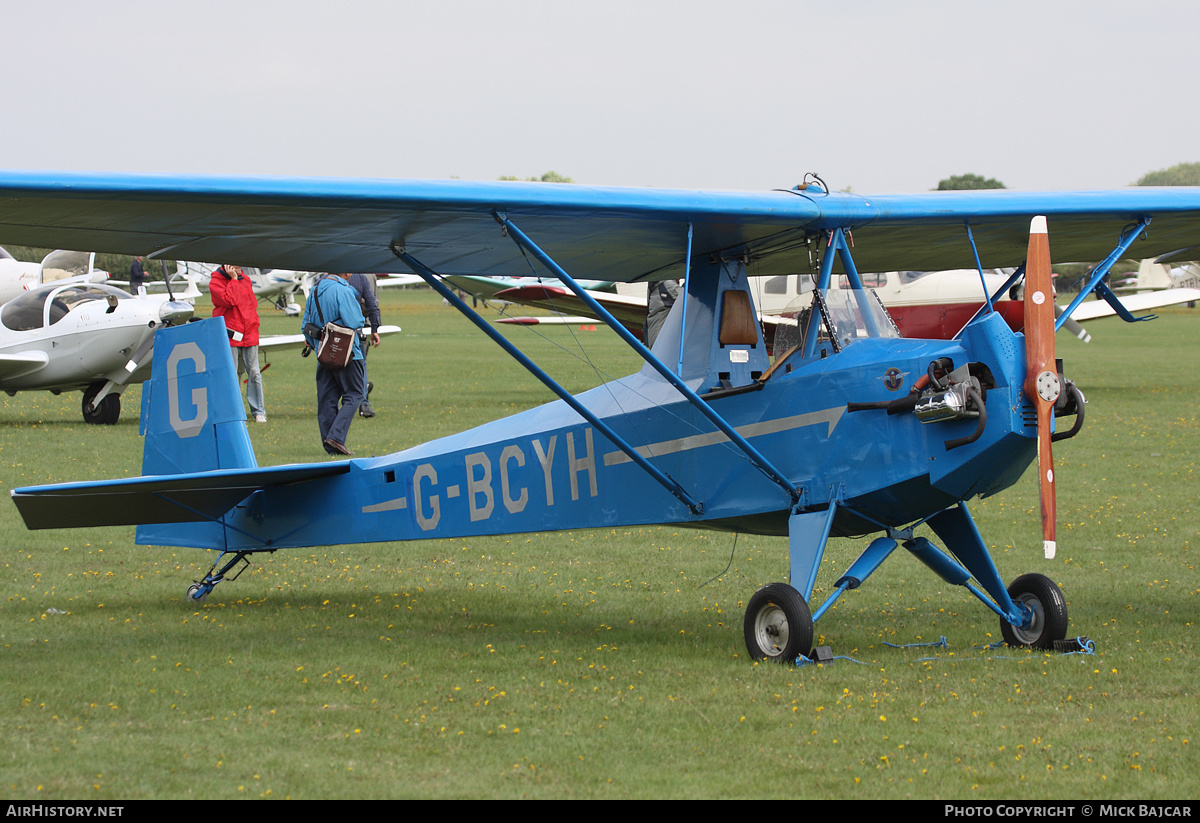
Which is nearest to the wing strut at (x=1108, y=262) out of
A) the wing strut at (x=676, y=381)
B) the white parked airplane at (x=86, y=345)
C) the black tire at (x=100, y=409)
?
the wing strut at (x=676, y=381)

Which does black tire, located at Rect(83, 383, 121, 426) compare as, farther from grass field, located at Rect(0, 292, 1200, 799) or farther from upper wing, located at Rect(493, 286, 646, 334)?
grass field, located at Rect(0, 292, 1200, 799)

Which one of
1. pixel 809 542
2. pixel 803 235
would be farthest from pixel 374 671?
pixel 803 235

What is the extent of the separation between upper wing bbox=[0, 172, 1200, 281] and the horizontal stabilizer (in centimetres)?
132

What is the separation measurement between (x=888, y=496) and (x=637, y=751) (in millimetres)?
2056

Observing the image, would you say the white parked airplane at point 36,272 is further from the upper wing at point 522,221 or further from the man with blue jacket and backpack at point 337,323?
the upper wing at point 522,221

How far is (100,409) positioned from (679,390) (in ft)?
43.6

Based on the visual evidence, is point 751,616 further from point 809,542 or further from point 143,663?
point 143,663

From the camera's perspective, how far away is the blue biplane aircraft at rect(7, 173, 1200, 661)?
5.74 meters

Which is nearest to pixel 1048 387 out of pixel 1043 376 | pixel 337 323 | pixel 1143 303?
pixel 1043 376

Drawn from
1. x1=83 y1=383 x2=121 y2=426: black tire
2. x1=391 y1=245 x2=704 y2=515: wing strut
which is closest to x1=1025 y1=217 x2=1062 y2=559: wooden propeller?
x1=391 y1=245 x2=704 y2=515: wing strut

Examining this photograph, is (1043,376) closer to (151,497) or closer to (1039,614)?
(1039,614)

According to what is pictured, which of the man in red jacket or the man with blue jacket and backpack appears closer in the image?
the man with blue jacket and backpack

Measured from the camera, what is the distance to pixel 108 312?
17141mm

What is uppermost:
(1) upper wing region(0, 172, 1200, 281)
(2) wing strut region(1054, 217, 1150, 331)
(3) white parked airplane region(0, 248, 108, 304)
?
(3) white parked airplane region(0, 248, 108, 304)
